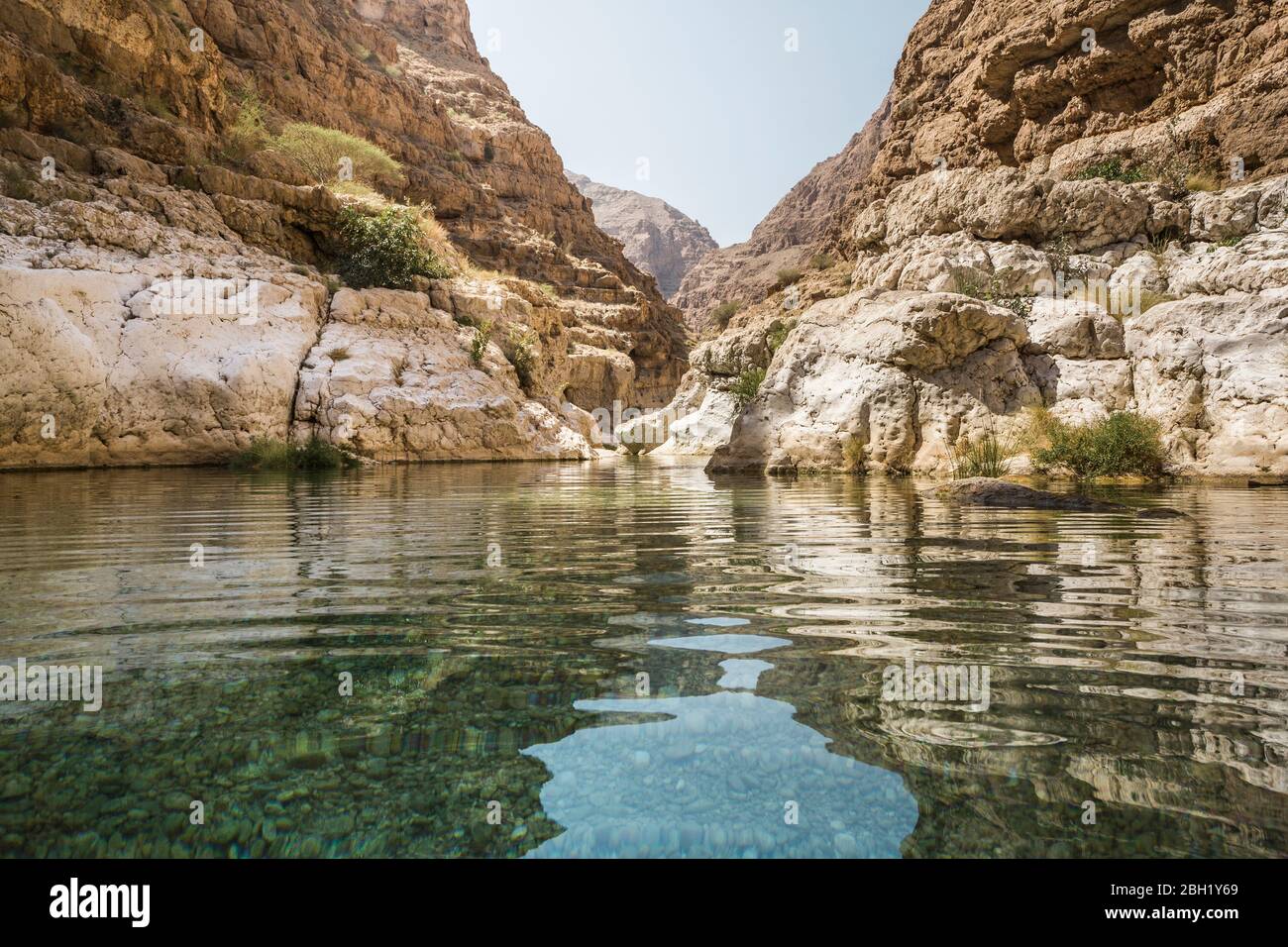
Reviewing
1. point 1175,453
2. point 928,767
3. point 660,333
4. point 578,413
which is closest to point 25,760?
point 928,767

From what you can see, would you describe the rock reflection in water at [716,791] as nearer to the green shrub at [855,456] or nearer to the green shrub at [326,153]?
the green shrub at [855,456]

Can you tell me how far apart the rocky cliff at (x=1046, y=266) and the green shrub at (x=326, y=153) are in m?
16.1

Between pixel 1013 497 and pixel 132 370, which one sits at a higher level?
pixel 132 370

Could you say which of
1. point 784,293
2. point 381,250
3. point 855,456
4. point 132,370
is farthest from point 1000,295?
point 784,293

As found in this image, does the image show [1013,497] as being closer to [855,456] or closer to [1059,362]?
[855,456]

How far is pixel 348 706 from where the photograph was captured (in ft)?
5.61

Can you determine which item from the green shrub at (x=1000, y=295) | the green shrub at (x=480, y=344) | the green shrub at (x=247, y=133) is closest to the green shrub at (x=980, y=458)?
the green shrub at (x=1000, y=295)

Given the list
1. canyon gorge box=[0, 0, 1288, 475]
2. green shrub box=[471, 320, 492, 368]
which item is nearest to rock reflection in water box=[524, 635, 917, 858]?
canyon gorge box=[0, 0, 1288, 475]

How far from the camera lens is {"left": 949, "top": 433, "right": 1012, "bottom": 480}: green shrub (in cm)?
1016

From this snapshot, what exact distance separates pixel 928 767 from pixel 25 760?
1874 mm

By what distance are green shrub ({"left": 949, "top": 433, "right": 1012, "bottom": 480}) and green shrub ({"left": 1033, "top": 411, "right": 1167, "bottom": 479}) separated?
55cm

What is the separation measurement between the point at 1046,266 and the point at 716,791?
20742 millimetres

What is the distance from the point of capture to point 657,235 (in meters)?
126
